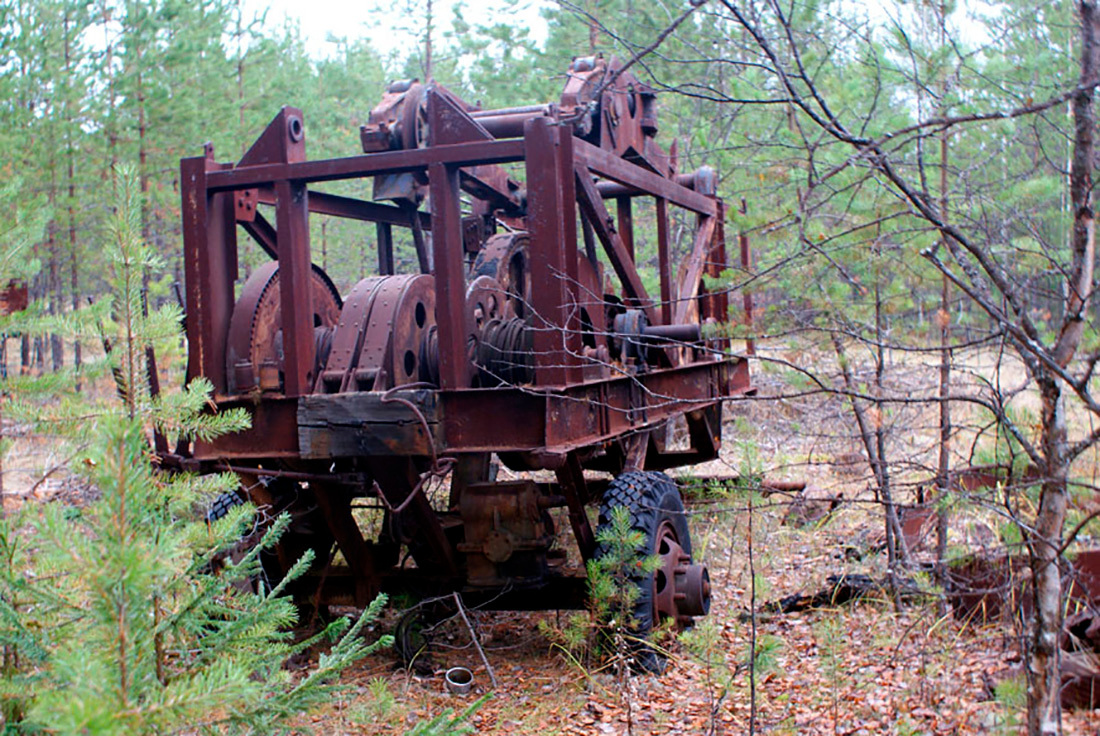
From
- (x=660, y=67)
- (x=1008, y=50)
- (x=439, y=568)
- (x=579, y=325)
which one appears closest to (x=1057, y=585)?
(x=1008, y=50)

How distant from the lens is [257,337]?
5.44m

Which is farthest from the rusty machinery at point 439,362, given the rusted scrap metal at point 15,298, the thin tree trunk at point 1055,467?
the thin tree trunk at point 1055,467

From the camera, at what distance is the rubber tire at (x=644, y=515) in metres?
5.21

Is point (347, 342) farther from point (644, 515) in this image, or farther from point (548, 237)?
point (644, 515)

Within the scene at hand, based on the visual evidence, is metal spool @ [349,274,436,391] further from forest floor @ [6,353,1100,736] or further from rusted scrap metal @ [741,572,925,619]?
rusted scrap metal @ [741,572,925,619]

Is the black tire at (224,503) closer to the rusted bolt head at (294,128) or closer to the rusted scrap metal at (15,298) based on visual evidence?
the rusted bolt head at (294,128)

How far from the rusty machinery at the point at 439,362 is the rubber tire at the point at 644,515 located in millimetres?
17

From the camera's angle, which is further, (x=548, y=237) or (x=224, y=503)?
(x=224, y=503)

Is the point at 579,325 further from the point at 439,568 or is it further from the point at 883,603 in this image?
the point at 883,603

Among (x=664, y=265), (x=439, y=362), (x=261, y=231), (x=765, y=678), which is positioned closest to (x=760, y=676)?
(x=765, y=678)

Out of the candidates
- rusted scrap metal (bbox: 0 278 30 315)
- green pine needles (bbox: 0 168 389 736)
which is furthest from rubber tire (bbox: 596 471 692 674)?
rusted scrap metal (bbox: 0 278 30 315)

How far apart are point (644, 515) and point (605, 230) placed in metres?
1.64

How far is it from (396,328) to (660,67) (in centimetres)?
1057

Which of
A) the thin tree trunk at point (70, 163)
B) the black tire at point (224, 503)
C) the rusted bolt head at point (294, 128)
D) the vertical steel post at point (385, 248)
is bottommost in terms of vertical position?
the black tire at point (224, 503)
